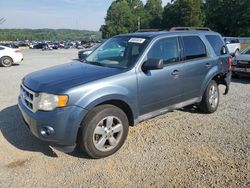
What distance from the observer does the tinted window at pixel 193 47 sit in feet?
18.3

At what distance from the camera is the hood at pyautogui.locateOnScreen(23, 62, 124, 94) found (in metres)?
4.05

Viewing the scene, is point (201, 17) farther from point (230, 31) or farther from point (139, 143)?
point (139, 143)

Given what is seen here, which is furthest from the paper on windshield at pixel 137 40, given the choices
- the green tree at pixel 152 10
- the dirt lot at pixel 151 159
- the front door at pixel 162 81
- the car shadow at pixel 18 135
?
the green tree at pixel 152 10

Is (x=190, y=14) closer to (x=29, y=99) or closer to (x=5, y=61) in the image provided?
(x=5, y=61)

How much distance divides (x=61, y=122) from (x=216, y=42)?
4262 millimetres

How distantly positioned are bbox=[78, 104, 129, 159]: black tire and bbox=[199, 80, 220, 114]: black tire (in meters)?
2.34

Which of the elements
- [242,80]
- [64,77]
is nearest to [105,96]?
[64,77]

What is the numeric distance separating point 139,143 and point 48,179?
1.67 m

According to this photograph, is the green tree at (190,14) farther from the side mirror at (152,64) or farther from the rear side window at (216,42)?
the side mirror at (152,64)

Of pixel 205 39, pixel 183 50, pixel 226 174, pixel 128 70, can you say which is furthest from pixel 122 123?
pixel 205 39

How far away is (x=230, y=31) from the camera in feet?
213

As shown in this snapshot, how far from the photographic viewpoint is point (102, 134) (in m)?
4.30

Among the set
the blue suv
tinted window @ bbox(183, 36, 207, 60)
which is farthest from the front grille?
tinted window @ bbox(183, 36, 207, 60)

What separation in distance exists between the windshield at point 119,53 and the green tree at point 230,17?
6133 cm
